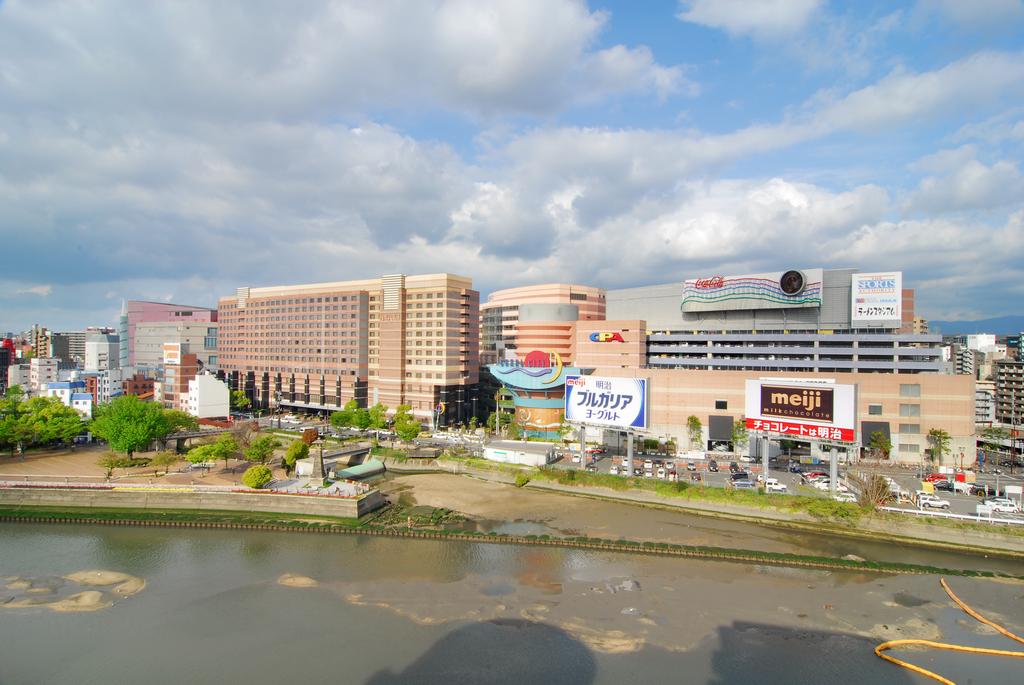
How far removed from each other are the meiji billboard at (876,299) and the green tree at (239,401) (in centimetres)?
9938

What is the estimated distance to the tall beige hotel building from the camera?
89312 mm

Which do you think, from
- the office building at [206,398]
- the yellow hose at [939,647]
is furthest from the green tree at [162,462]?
the yellow hose at [939,647]

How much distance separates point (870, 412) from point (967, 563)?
3024 cm

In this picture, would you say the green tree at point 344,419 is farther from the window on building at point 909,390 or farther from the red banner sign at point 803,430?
the window on building at point 909,390

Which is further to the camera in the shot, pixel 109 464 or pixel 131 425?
pixel 131 425

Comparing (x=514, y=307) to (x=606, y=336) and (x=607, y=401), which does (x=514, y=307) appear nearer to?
(x=606, y=336)

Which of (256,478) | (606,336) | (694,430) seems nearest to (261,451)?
(256,478)

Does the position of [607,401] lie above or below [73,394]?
above

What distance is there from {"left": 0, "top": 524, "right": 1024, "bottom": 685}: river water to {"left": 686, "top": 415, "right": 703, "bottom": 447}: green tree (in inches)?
1351

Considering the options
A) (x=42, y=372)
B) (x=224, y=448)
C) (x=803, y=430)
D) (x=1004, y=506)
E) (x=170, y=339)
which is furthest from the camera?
(x=170, y=339)

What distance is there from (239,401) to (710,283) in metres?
84.2

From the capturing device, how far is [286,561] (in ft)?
124

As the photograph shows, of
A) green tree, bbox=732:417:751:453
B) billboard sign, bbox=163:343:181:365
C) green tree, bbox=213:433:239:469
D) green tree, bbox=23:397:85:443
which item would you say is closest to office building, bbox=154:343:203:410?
billboard sign, bbox=163:343:181:365

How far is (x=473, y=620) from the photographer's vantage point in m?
28.6
